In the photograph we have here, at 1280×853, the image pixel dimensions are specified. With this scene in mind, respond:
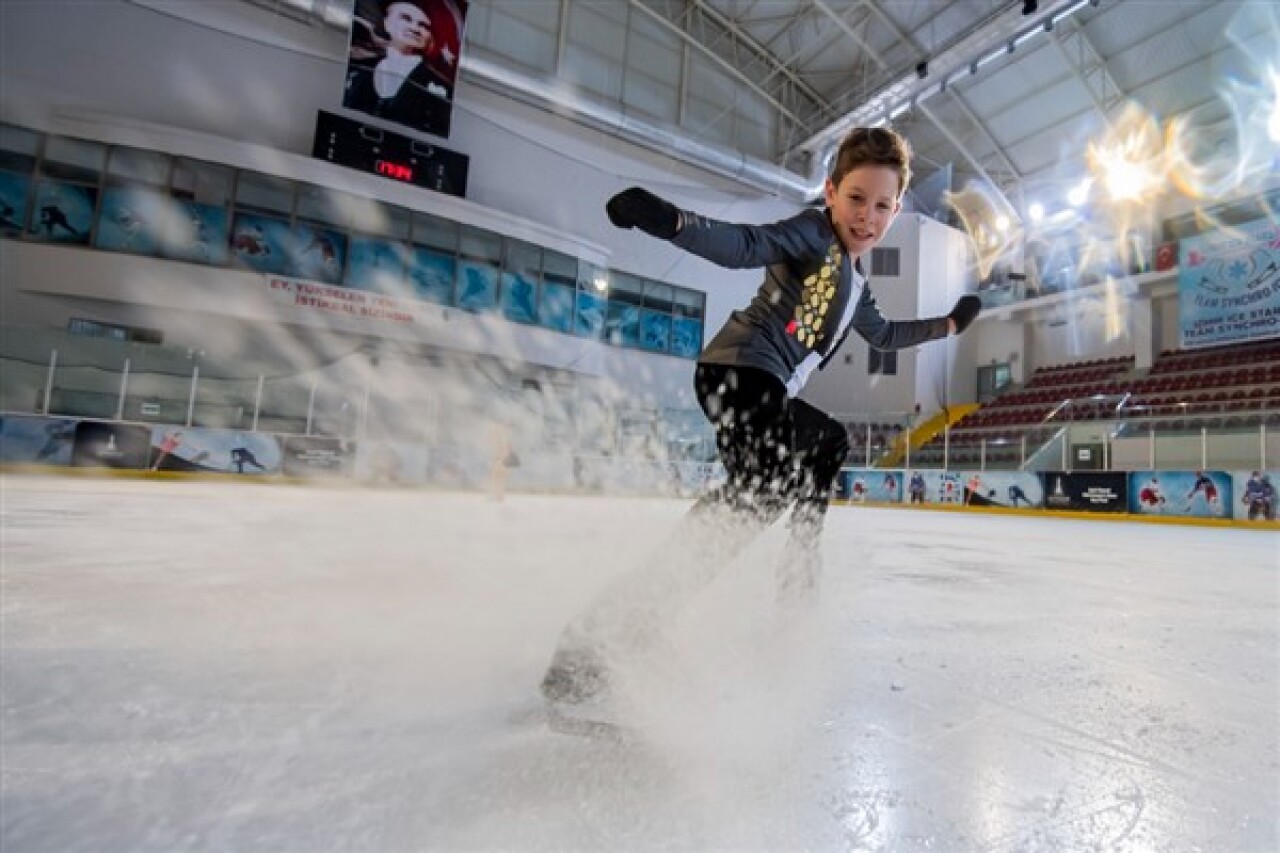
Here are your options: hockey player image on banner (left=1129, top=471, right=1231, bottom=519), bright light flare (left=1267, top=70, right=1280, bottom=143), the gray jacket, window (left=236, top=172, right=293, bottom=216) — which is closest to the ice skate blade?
the gray jacket

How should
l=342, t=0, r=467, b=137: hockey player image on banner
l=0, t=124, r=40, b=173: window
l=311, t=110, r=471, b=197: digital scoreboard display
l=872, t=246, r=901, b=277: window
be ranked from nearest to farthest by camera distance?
1. l=0, t=124, r=40, b=173: window
2. l=342, t=0, r=467, b=137: hockey player image on banner
3. l=311, t=110, r=471, b=197: digital scoreboard display
4. l=872, t=246, r=901, b=277: window

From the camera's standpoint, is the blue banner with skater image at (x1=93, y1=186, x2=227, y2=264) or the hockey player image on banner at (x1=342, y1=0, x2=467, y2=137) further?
the hockey player image on banner at (x1=342, y1=0, x2=467, y2=137)

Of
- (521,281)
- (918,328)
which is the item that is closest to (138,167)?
(521,281)

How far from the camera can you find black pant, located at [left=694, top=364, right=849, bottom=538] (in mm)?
1104

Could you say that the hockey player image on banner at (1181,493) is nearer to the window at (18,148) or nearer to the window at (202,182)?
the window at (202,182)

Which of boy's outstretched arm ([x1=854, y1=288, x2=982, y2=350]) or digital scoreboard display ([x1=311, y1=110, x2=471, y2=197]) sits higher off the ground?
digital scoreboard display ([x1=311, y1=110, x2=471, y2=197])

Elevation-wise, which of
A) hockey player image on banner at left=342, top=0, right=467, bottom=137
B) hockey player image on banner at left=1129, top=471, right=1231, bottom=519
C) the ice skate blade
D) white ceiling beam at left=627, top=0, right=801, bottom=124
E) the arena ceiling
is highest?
white ceiling beam at left=627, top=0, right=801, bottom=124

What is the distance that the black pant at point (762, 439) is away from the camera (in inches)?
43.5

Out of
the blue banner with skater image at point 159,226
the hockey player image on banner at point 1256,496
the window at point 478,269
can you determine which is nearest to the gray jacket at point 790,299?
the hockey player image on banner at point 1256,496

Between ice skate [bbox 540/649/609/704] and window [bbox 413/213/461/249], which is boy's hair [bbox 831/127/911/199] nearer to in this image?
ice skate [bbox 540/649/609/704]

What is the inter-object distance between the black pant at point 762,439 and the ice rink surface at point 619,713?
296mm

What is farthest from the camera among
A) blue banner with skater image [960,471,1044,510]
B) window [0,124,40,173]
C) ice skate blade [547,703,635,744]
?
window [0,124,40,173]

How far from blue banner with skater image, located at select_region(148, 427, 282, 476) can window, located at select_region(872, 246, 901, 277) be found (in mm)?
14516

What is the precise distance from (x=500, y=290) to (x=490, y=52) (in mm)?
4618
